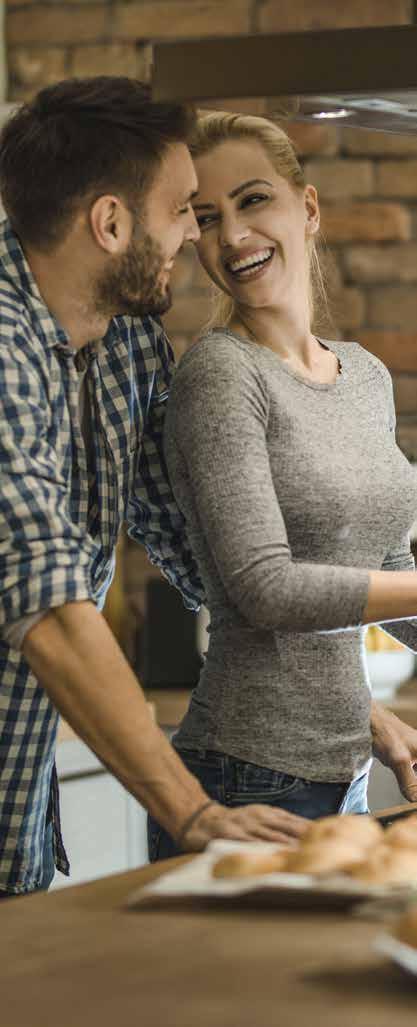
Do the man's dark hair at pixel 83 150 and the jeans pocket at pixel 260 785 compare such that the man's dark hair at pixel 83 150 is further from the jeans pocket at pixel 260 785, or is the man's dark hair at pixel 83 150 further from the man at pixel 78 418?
the jeans pocket at pixel 260 785

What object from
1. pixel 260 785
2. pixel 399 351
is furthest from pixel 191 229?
pixel 399 351

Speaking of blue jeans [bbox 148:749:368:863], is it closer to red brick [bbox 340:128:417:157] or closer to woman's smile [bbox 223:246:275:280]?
woman's smile [bbox 223:246:275:280]

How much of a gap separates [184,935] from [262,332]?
0.81m

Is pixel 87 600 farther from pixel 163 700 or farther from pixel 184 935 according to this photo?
pixel 163 700

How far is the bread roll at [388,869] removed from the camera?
0.96 metres

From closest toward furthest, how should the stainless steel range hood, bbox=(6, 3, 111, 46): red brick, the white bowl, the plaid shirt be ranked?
the stainless steel range hood
the plaid shirt
the white bowl
bbox=(6, 3, 111, 46): red brick

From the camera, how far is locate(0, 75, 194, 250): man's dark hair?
1418 millimetres

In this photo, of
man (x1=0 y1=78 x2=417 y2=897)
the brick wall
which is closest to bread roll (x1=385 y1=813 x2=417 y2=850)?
man (x1=0 y1=78 x2=417 y2=897)

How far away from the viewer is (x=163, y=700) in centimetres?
276

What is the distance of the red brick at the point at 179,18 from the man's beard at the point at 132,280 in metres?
1.79

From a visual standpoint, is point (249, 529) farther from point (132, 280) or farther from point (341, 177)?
point (341, 177)

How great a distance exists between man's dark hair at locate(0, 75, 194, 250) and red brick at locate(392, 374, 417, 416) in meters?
1.75

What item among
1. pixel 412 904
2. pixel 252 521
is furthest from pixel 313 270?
pixel 412 904

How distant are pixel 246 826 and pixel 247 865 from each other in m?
0.17
